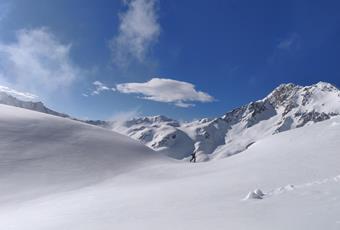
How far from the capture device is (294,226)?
23.9 ft

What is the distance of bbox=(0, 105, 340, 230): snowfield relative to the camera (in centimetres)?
896

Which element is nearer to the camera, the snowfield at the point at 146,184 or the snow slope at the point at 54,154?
the snowfield at the point at 146,184

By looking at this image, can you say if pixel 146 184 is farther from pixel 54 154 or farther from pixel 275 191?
pixel 54 154

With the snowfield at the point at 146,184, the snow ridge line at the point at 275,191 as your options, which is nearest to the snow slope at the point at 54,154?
the snowfield at the point at 146,184

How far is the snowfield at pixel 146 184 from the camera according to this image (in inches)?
353

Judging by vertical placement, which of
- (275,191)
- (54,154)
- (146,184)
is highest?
(54,154)

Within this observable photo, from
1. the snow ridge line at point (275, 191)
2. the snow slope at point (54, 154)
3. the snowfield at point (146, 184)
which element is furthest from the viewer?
the snow slope at point (54, 154)

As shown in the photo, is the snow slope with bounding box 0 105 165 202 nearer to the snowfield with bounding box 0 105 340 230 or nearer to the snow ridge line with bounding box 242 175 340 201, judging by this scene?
the snowfield with bounding box 0 105 340 230

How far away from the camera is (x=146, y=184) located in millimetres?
19078

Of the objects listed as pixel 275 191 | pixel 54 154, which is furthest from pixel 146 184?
pixel 54 154

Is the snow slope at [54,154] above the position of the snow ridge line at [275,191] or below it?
above

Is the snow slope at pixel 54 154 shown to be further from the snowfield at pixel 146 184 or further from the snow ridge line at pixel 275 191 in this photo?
the snow ridge line at pixel 275 191

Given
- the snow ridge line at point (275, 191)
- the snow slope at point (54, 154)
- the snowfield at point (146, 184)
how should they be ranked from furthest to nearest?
the snow slope at point (54, 154) < the snow ridge line at point (275, 191) < the snowfield at point (146, 184)

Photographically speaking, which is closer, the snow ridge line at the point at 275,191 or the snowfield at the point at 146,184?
the snowfield at the point at 146,184
